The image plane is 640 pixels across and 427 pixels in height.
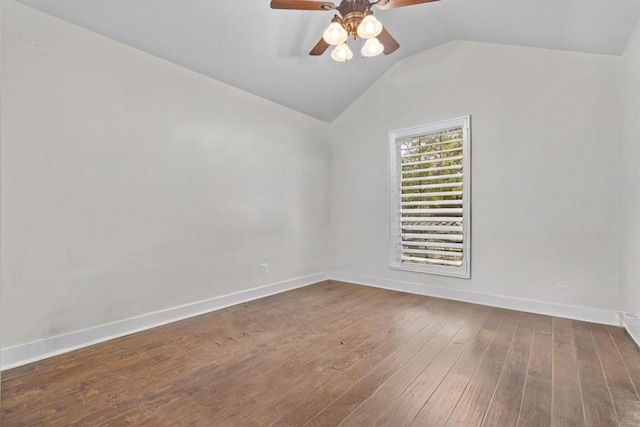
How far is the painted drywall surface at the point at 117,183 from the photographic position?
2127 millimetres

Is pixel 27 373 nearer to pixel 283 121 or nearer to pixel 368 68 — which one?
pixel 283 121

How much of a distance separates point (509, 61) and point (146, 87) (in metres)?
3.83

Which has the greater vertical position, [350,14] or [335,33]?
[350,14]

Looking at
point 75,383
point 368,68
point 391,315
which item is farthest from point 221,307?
point 368,68

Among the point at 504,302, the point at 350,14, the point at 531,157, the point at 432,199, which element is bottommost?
the point at 504,302

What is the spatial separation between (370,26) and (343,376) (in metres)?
2.42

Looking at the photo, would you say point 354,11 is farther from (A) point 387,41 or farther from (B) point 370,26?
(A) point 387,41

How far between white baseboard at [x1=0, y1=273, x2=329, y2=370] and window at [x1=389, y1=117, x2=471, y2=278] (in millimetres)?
2065

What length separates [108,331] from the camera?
99.0 inches

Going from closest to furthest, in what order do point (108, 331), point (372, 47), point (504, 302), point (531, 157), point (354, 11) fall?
1. point (354, 11)
2. point (372, 47)
3. point (108, 331)
4. point (531, 157)
5. point (504, 302)

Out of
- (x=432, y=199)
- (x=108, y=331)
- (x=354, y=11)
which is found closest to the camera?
(x=354, y=11)

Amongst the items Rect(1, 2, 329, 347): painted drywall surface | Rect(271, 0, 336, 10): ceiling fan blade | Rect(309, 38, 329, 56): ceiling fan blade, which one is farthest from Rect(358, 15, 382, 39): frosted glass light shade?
Rect(1, 2, 329, 347): painted drywall surface

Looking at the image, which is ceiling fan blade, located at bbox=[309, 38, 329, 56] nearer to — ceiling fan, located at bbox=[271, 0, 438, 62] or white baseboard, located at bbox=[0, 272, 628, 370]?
ceiling fan, located at bbox=[271, 0, 438, 62]

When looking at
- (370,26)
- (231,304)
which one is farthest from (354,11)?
(231,304)
